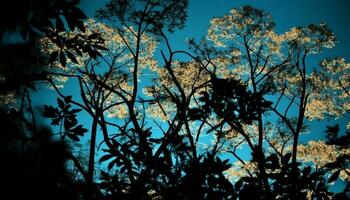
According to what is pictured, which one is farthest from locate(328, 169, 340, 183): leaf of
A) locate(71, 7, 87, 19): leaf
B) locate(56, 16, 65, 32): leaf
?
locate(56, 16, 65, 32): leaf

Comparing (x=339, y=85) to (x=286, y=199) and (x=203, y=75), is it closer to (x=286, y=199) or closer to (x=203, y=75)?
(x=203, y=75)

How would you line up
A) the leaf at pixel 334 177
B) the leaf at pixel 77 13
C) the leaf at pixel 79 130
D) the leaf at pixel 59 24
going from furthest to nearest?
the leaf at pixel 79 130
the leaf at pixel 334 177
the leaf at pixel 59 24
the leaf at pixel 77 13

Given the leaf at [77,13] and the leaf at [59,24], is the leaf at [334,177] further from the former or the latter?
the leaf at [59,24]

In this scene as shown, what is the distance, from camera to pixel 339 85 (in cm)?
1573

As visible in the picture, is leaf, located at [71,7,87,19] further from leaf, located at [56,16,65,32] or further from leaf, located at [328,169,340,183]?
leaf, located at [328,169,340,183]

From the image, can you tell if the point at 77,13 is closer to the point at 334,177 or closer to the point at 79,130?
the point at 79,130

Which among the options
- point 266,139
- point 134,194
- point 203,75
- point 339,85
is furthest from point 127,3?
point 339,85

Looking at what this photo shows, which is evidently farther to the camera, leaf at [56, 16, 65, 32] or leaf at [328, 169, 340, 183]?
leaf at [328, 169, 340, 183]

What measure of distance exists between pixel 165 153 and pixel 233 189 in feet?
4.40

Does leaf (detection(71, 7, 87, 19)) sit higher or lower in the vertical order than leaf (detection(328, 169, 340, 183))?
higher

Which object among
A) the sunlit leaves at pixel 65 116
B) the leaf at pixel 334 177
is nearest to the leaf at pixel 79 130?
the sunlit leaves at pixel 65 116

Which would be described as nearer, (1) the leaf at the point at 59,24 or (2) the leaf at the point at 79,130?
(1) the leaf at the point at 59,24

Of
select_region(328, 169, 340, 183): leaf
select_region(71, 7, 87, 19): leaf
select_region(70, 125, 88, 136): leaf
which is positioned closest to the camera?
select_region(71, 7, 87, 19): leaf

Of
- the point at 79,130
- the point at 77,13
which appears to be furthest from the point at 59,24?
the point at 79,130
